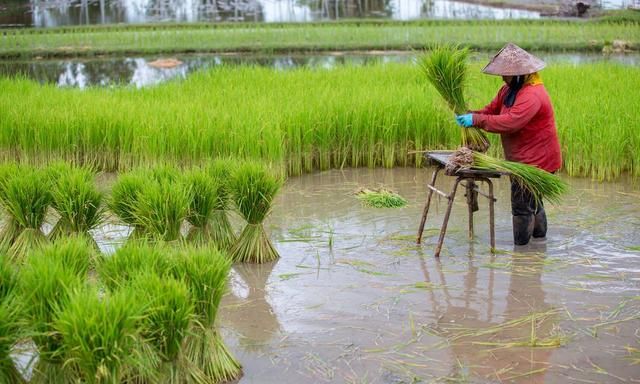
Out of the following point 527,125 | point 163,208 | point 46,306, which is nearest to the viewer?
point 46,306

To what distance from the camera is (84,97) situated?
9.52m

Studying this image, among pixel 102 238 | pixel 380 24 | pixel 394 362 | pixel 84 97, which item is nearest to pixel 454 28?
pixel 380 24

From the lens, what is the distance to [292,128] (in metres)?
7.72

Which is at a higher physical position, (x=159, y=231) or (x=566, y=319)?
(x=159, y=231)

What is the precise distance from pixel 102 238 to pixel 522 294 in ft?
9.09

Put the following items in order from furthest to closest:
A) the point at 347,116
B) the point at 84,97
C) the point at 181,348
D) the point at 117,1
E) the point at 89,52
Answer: the point at 117,1 < the point at 89,52 < the point at 84,97 < the point at 347,116 < the point at 181,348

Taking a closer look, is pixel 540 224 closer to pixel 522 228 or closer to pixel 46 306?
pixel 522 228

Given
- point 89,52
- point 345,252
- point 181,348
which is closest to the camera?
point 181,348

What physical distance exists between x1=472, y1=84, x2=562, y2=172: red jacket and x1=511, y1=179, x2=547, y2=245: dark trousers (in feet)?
0.62

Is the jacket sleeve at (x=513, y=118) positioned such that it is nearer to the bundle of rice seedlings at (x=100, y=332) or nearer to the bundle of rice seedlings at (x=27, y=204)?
the bundle of rice seedlings at (x=27, y=204)

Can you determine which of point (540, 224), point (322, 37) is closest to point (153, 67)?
point (322, 37)

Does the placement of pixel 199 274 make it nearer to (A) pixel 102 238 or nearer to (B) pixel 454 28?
(A) pixel 102 238

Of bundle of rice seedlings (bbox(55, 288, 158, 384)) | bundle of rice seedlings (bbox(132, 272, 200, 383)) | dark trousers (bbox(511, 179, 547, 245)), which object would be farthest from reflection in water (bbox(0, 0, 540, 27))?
bundle of rice seedlings (bbox(55, 288, 158, 384))

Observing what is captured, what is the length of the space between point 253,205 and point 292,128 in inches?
95.0
